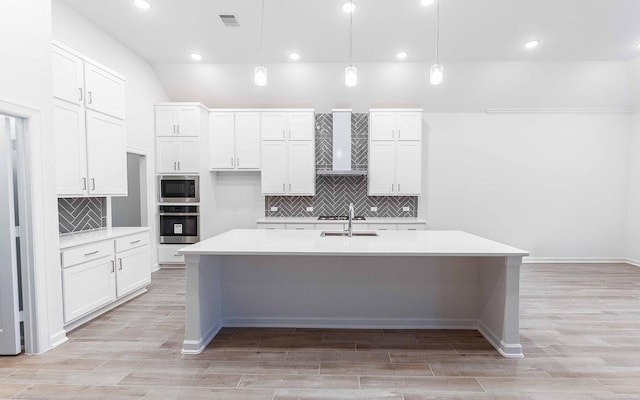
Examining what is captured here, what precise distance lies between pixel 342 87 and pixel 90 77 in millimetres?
3420

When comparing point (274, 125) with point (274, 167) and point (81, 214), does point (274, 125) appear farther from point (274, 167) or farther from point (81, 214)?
point (81, 214)

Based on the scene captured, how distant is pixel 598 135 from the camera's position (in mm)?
5574

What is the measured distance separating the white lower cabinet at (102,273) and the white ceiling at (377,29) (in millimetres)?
2561

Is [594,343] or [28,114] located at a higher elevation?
[28,114]

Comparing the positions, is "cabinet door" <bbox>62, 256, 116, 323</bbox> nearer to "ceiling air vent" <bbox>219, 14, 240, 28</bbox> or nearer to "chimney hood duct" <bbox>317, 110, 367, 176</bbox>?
"ceiling air vent" <bbox>219, 14, 240, 28</bbox>

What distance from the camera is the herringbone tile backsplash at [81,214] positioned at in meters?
3.46

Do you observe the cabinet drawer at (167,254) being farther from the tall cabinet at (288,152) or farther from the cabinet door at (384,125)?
the cabinet door at (384,125)

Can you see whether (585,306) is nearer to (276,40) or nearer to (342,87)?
(342,87)

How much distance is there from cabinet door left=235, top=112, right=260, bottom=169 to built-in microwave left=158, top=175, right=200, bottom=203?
2.66ft

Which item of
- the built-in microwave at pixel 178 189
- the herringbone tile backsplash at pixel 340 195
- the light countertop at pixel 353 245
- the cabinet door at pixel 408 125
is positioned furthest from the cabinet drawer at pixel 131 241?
the cabinet door at pixel 408 125

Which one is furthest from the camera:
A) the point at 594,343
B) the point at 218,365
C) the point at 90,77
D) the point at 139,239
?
the point at 139,239

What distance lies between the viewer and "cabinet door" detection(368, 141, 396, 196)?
5277 mm

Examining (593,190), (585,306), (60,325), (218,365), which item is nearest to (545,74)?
(593,190)

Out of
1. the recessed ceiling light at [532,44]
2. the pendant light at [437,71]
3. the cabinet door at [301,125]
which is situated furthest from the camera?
the cabinet door at [301,125]
